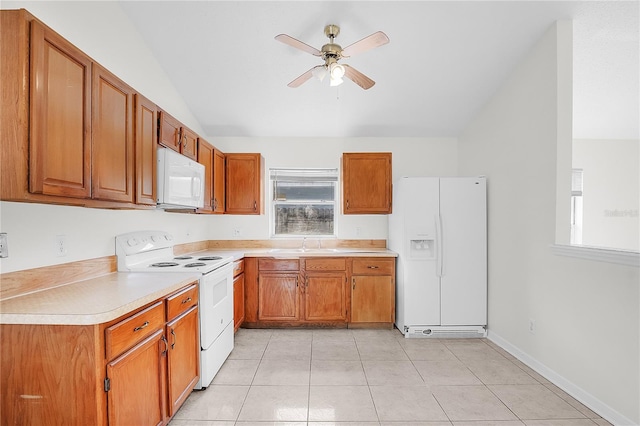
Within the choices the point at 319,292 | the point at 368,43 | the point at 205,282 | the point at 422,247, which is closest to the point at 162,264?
the point at 205,282

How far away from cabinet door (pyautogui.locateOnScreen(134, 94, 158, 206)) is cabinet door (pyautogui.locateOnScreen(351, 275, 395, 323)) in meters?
2.37

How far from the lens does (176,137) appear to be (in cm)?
262

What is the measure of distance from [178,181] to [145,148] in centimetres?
43

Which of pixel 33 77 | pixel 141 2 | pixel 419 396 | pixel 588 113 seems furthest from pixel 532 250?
pixel 141 2

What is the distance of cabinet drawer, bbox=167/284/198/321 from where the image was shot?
187cm

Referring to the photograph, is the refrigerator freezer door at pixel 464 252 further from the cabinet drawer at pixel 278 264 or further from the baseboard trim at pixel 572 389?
the cabinet drawer at pixel 278 264

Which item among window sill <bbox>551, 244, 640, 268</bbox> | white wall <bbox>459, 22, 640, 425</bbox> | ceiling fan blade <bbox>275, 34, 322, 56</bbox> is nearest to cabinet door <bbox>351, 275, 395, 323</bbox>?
white wall <bbox>459, 22, 640, 425</bbox>

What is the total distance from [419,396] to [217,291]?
5.92ft

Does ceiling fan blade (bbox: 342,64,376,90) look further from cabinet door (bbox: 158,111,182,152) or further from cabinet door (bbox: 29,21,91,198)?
cabinet door (bbox: 29,21,91,198)

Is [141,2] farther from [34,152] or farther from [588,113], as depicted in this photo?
[588,113]

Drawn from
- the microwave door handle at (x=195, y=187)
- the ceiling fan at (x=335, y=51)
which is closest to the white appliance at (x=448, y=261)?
the ceiling fan at (x=335, y=51)

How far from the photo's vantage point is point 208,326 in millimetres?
2359

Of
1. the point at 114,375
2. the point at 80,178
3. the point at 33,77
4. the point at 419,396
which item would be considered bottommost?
the point at 419,396

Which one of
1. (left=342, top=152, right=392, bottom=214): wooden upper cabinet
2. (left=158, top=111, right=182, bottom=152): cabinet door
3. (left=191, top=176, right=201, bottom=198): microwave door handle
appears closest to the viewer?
(left=158, top=111, right=182, bottom=152): cabinet door
